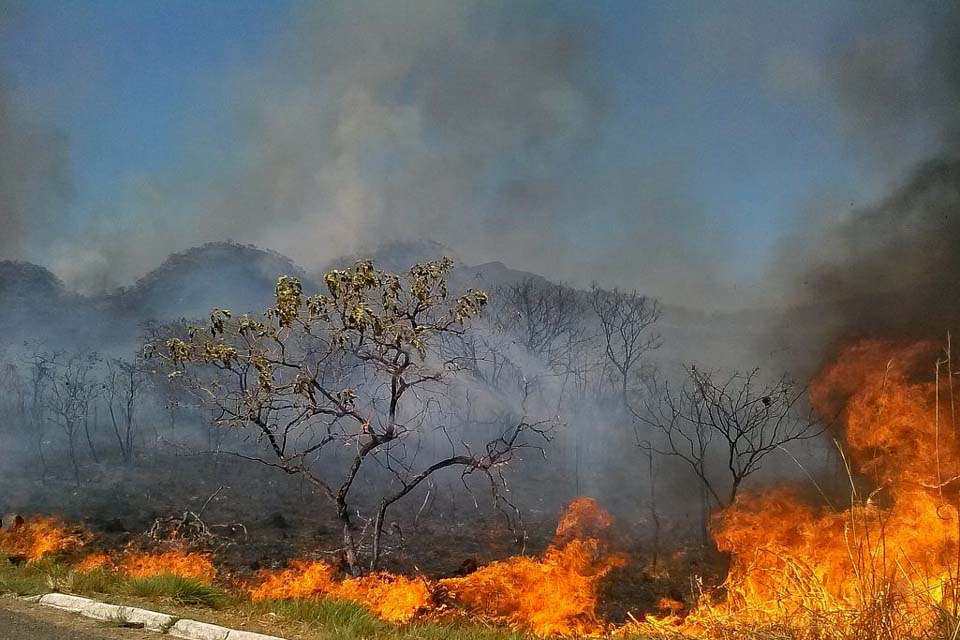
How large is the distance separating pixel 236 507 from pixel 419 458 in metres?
8.28

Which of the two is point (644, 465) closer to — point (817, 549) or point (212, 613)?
point (817, 549)

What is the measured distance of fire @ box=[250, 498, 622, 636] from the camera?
34.5ft

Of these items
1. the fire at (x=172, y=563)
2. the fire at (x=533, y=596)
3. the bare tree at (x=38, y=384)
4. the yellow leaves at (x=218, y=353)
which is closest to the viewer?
the yellow leaves at (x=218, y=353)

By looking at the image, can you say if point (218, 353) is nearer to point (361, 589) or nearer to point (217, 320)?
point (217, 320)

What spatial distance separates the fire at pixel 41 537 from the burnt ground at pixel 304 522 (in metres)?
0.54

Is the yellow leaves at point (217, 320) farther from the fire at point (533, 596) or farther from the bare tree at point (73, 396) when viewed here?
the bare tree at point (73, 396)

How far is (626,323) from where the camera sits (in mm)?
28141

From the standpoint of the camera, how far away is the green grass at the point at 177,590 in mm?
7688

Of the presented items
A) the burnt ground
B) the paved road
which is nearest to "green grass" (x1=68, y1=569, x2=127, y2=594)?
the paved road

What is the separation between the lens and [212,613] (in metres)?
7.25

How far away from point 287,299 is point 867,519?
31.0 ft

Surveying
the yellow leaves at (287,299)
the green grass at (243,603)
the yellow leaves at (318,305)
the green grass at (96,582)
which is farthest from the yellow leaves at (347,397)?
the green grass at (96,582)

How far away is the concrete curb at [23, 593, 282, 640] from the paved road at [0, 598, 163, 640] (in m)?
0.13

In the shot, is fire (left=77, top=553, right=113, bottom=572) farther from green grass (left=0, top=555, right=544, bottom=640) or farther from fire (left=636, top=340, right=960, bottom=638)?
fire (left=636, top=340, right=960, bottom=638)
